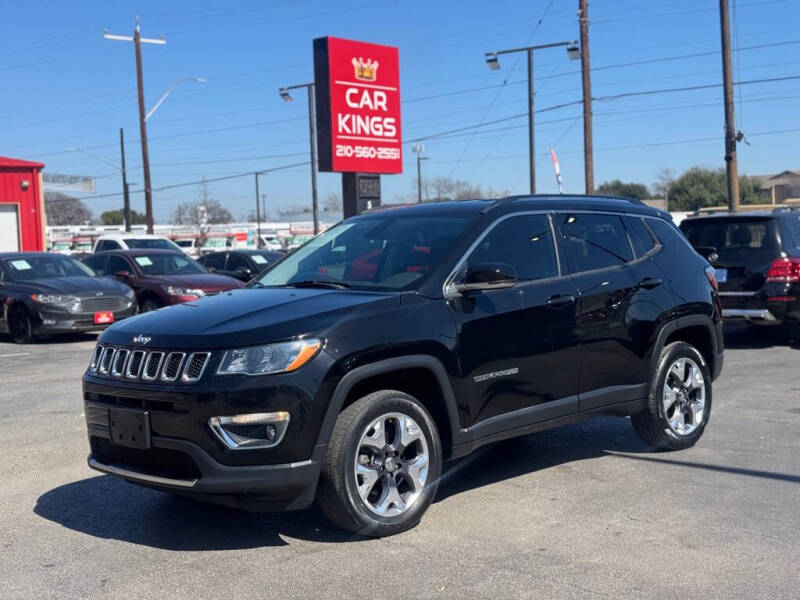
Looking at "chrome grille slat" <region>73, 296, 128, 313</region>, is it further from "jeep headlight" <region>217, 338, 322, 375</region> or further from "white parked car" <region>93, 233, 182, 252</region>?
"jeep headlight" <region>217, 338, 322, 375</region>

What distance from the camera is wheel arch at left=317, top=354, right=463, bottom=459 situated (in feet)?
15.8

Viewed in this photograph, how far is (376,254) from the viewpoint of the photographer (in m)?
6.02

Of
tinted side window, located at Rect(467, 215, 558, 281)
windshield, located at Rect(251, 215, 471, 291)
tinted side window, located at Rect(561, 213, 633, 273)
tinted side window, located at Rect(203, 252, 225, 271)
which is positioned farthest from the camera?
tinted side window, located at Rect(203, 252, 225, 271)

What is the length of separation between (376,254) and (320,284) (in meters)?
0.43

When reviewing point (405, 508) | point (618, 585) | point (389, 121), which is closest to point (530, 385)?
point (405, 508)

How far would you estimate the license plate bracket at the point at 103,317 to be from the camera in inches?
584

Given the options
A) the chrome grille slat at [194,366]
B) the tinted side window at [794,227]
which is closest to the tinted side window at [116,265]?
the tinted side window at [794,227]

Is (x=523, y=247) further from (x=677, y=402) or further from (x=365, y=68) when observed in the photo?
(x=365, y=68)

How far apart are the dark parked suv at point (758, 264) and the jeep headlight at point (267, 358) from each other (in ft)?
26.9

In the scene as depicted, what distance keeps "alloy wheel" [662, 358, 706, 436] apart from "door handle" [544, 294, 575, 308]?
1274mm

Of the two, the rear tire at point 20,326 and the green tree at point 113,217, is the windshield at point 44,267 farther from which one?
the green tree at point 113,217

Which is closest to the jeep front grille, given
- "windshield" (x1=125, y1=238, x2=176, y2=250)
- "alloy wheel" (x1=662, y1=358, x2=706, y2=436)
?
"alloy wheel" (x1=662, y1=358, x2=706, y2=436)

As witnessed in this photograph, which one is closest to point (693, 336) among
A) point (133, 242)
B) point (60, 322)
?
point (60, 322)

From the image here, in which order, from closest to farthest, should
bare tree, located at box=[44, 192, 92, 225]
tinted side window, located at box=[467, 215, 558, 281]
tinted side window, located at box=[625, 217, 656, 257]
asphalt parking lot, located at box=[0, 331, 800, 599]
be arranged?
asphalt parking lot, located at box=[0, 331, 800, 599] < tinted side window, located at box=[467, 215, 558, 281] < tinted side window, located at box=[625, 217, 656, 257] < bare tree, located at box=[44, 192, 92, 225]
